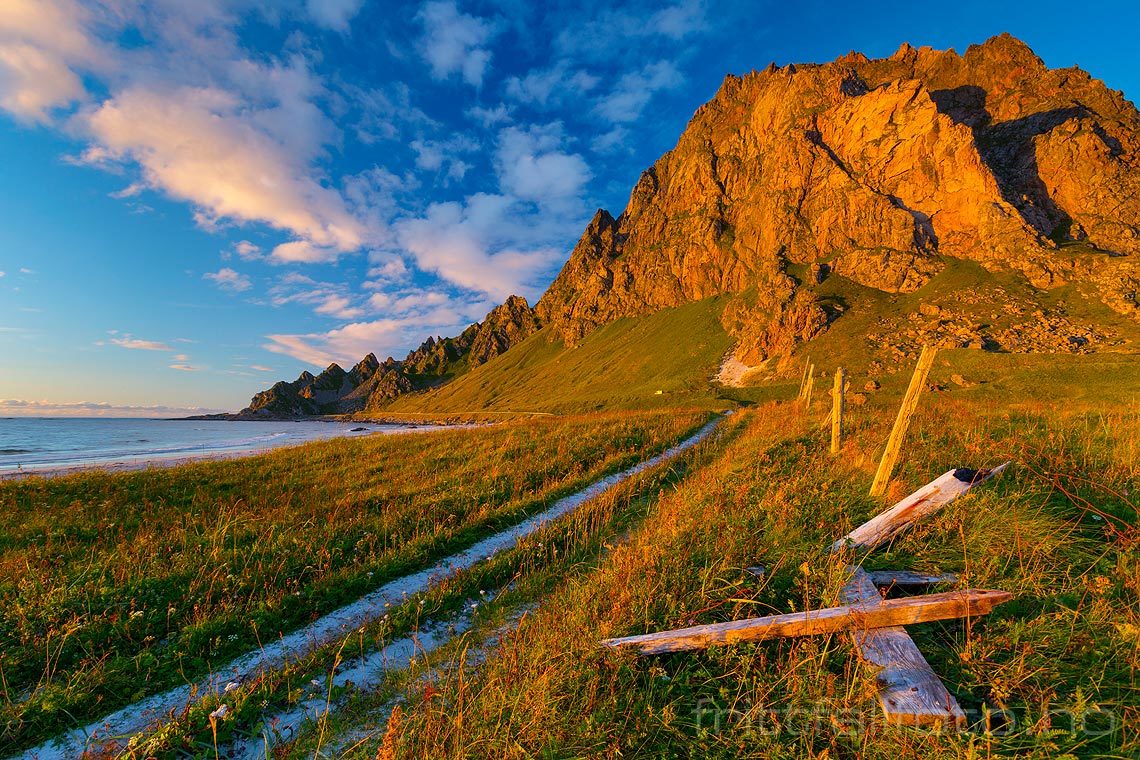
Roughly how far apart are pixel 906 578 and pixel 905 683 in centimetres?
221

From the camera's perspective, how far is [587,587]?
21.7 feet

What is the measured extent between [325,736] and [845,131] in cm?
18780

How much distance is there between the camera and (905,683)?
12.1ft

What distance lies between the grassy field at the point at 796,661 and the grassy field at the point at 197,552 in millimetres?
3098

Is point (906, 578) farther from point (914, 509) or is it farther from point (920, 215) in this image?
point (920, 215)

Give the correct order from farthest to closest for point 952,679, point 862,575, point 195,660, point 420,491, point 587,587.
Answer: point 420,491, point 587,587, point 195,660, point 862,575, point 952,679

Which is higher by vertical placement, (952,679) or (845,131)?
(845,131)

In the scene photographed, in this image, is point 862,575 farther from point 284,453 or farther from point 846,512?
point 284,453

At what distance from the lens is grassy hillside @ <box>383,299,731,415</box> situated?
11575 centimetres

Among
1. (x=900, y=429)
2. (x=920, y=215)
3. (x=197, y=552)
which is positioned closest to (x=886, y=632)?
(x=900, y=429)

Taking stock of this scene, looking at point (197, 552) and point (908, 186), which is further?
point (908, 186)

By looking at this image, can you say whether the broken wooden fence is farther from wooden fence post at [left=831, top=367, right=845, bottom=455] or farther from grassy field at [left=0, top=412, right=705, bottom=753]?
wooden fence post at [left=831, top=367, right=845, bottom=455]

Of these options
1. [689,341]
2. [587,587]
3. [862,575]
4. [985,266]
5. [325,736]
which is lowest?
[325,736]

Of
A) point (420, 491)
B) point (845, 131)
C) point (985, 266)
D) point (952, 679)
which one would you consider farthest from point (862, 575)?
point (845, 131)
